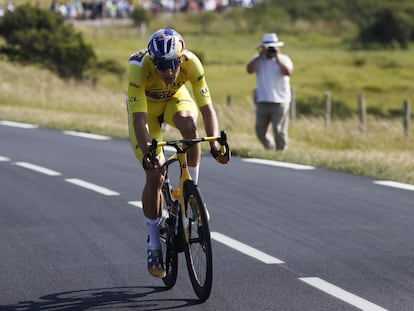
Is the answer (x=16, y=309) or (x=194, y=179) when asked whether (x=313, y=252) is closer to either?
(x=194, y=179)

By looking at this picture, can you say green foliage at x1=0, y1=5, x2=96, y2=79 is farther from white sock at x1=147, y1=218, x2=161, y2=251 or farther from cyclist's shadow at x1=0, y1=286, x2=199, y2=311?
cyclist's shadow at x1=0, y1=286, x2=199, y2=311

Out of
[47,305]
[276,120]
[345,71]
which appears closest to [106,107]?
[276,120]

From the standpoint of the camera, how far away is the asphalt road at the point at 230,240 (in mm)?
6777

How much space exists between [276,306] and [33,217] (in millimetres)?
4075

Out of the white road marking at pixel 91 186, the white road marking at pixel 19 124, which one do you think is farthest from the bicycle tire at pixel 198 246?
the white road marking at pixel 19 124

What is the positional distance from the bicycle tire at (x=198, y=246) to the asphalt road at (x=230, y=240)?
13 cm

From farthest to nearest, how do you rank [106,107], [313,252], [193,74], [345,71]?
1. [345,71]
2. [106,107]
3. [313,252]
4. [193,74]

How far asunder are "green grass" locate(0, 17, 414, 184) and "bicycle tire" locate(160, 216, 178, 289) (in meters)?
5.71

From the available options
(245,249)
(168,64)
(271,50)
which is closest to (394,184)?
(245,249)

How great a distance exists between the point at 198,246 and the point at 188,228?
0.17 meters

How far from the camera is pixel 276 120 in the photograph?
15906 mm

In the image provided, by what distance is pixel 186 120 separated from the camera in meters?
7.32

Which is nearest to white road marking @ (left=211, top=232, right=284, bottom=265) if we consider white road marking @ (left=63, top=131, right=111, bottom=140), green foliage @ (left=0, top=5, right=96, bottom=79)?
white road marking @ (left=63, top=131, right=111, bottom=140)

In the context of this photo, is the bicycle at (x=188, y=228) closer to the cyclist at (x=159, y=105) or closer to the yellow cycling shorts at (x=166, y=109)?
the cyclist at (x=159, y=105)
